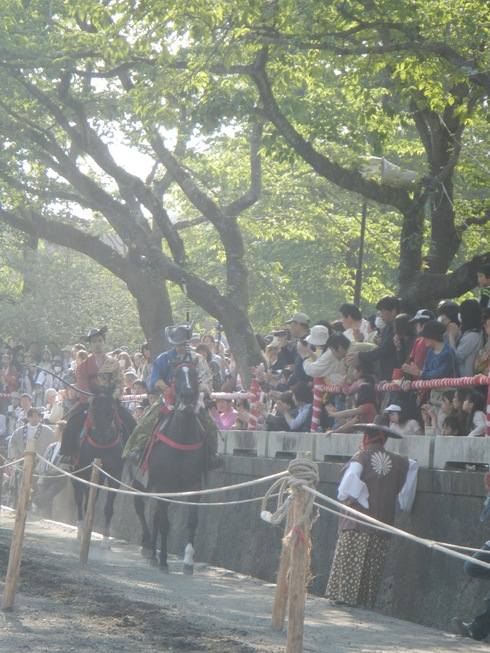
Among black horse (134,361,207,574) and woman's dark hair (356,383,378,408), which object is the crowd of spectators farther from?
black horse (134,361,207,574)

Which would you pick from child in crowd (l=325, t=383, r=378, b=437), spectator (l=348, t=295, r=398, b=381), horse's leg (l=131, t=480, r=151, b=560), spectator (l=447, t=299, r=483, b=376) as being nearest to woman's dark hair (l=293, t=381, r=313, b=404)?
spectator (l=348, t=295, r=398, b=381)

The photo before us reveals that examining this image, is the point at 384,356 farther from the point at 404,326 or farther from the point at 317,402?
the point at 317,402

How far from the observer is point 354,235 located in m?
34.0

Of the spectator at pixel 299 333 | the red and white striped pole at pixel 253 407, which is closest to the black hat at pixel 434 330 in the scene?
the spectator at pixel 299 333

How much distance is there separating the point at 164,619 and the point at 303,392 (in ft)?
22.3

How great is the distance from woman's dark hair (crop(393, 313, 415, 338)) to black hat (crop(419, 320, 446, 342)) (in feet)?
3.80

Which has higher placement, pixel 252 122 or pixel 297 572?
pixel 252 122

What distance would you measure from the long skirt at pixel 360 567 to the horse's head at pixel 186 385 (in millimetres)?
3474

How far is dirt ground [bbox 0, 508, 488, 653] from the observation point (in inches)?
356

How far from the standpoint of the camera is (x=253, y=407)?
18.6 meters

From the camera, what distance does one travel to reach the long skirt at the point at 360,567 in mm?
12258

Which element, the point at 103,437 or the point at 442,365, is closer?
the point at 442,365

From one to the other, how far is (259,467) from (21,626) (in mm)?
7884

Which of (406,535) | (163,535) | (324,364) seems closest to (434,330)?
(324,364)
